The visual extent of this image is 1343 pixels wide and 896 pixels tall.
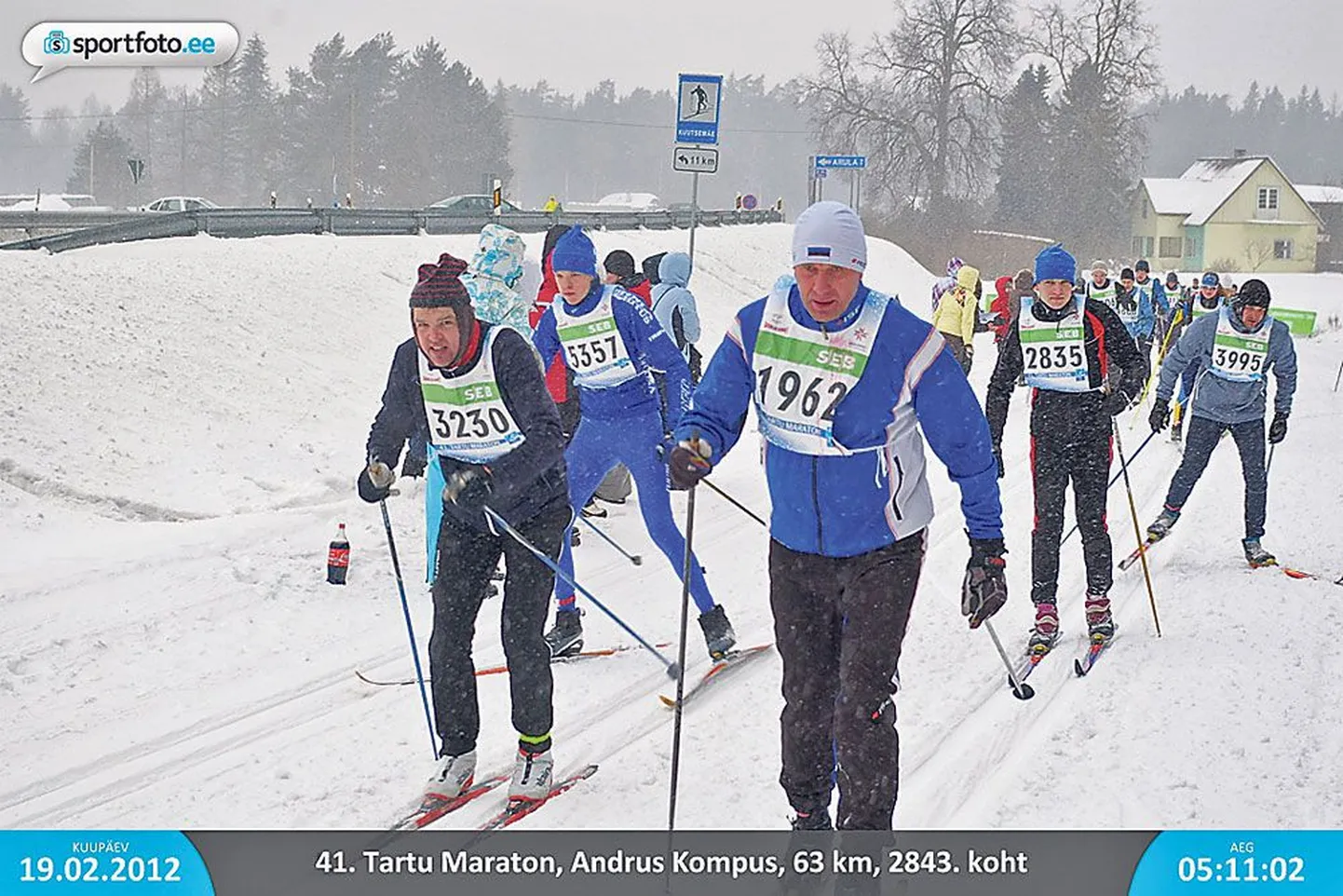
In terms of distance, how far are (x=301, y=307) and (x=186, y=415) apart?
5.01m

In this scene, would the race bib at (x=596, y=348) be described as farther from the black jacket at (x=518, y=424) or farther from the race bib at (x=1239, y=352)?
the race bib at (x=1239, y=352)

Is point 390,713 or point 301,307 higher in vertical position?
point 301,307

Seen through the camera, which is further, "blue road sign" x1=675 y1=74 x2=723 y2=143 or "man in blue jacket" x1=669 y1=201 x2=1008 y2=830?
"blue road sign" x1=675 y1=74 x2=723 y2=143

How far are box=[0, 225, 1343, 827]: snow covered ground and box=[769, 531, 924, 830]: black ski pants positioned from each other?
707 mm

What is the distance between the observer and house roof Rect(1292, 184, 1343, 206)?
246 feet

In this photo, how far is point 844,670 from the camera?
4.02 m

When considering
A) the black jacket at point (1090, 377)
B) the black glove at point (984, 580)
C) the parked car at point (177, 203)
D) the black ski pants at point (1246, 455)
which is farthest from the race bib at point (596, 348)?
the parked car at point (177, 203)

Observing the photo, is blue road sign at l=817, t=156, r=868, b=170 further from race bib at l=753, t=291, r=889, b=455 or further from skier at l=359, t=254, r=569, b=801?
race bib at l=753, t=291, r=889, b=455

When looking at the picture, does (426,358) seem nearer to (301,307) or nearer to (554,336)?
(554,336)

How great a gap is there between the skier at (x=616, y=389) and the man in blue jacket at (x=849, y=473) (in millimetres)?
2305

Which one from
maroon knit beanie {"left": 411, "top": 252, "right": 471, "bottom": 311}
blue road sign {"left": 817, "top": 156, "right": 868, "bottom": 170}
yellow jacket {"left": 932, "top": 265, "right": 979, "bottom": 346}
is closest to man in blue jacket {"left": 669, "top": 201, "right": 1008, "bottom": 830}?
maroon knit beanie {"left": 411, "top": 252, "right": 471, "bottom": 311}

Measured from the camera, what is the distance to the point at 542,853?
451 cm

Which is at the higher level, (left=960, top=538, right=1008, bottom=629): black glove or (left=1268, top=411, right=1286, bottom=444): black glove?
(left=1268, top=411, right=1286, bottom=444): black glove

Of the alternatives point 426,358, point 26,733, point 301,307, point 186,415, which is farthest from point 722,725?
point 301,307
